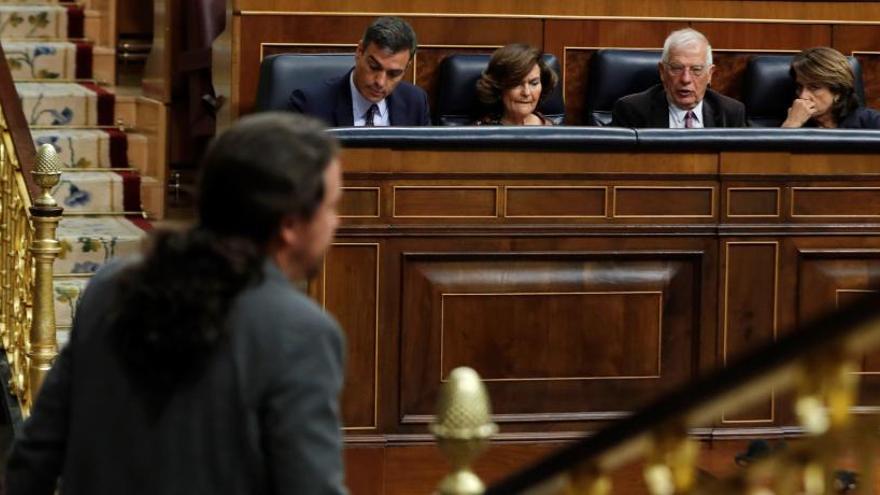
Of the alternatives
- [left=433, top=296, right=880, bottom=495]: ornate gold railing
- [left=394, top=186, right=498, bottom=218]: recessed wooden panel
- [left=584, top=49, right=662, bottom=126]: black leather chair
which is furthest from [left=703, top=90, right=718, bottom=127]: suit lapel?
[left=433, top=296, right=880, bottom=495]: ornate gold railing

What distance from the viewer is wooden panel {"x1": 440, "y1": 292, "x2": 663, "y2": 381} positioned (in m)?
4.57

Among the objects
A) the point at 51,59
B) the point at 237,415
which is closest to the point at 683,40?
the point at 51,59

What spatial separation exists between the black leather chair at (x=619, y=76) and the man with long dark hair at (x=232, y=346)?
431cm

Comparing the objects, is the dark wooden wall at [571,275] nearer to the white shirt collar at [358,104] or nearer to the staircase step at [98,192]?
the white shirt collar at [358,104]

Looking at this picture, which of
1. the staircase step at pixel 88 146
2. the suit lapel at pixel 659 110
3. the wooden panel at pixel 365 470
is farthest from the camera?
the staircase step at pixel 88 146

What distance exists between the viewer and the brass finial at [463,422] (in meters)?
2.36

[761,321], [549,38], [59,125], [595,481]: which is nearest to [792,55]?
[549,38]

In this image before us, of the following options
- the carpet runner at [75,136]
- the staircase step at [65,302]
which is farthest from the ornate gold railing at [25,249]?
the carpet runner at [75,136]

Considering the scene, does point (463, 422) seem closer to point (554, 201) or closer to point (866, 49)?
point (554, 201)

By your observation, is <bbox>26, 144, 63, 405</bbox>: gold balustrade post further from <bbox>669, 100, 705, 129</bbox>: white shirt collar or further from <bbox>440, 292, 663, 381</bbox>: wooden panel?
<bbox>669, 100, 705, 129</bbox>: white shirt collar

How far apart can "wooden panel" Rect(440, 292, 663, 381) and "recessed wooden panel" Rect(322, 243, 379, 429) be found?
0.61 ft

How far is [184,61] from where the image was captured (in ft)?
23.9

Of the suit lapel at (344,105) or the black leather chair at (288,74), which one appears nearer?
the suit lapel at (344,105)

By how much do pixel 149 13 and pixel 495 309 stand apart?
4098 mm
